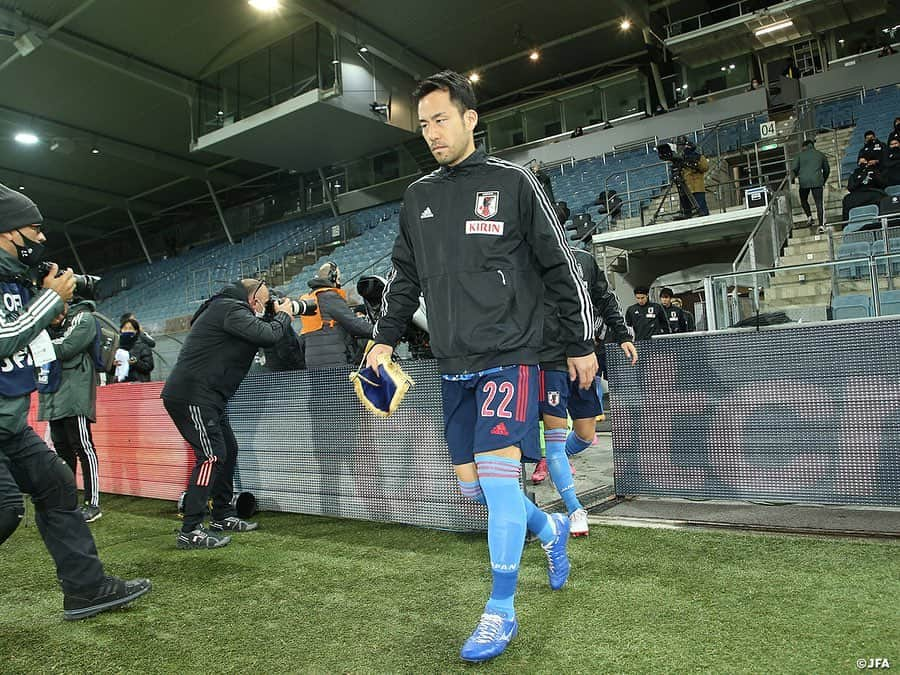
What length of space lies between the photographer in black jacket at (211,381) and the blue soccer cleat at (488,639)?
2.31 m

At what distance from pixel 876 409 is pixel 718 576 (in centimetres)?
145

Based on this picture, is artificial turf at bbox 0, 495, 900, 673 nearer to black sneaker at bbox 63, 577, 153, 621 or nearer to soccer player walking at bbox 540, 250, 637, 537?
black sneaker at bbox 63, 577, 153, 621

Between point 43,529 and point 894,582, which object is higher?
point 43,529

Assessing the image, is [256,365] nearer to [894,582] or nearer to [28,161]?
[894,582]

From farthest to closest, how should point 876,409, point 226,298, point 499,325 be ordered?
point 226,298 < point 876,409 < point 499,325

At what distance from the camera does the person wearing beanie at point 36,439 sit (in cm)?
245

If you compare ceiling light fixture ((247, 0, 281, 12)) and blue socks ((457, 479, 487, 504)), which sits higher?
ceiling light fixture ((247, 0, 281, 12))

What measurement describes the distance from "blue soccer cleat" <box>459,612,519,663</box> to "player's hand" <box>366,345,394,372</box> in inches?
37.7

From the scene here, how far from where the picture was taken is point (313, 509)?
450 centimetres

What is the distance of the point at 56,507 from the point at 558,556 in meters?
2.02

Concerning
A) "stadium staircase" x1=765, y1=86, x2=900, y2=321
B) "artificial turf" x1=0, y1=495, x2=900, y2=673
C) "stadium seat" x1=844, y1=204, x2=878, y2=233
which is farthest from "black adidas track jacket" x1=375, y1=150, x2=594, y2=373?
"stadium seat" x1=844, y1=204, x2=878, y2=233

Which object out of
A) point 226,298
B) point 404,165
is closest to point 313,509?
point 226,298

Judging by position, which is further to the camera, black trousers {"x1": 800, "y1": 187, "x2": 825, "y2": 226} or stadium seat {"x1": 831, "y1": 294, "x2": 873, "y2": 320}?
black trousers {"x1": 800, "y1": 187, "x2": 825, "y2": 226}

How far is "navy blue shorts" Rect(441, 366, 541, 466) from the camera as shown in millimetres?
2162
